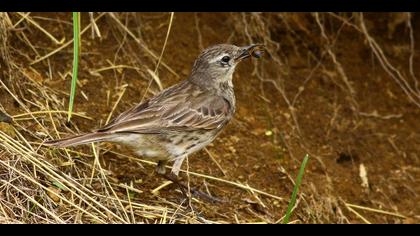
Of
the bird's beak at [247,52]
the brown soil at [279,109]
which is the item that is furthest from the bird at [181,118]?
the brown soil at [279,109]

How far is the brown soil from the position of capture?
21.9 feet

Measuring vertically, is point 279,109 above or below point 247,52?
below

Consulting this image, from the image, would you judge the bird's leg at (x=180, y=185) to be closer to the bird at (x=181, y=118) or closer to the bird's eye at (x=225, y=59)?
the bird at (x=181, y=118)

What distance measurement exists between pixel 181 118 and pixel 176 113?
53 mm

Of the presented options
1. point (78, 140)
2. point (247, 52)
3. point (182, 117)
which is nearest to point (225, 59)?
point (247, 52)

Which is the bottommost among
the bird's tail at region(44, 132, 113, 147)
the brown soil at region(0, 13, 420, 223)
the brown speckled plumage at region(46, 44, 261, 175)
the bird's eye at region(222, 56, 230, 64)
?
the brown soil at region(0, 13, 420, 223)

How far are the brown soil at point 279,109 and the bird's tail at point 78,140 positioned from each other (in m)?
0.49

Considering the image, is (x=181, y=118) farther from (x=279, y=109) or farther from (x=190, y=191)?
(x=279, y=109)

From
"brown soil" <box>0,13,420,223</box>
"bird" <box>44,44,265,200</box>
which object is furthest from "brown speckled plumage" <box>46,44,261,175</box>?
"brown soil" <box>0,13,420,223</box>

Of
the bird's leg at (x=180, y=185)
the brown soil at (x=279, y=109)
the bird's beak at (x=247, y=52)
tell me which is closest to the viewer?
the bird's leg at (x=180, y=185)

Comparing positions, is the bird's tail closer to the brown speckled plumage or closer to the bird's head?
the brown speckled plumage

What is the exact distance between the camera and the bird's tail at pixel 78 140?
540 centimetres

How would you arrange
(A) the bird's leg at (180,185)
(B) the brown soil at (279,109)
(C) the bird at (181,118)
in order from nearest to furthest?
1. (C) the bird at (181,118)
2. (A) the bird's leg at (180,185)
3. (B) the brown soil at (279,109)

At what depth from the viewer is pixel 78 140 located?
5445mm
